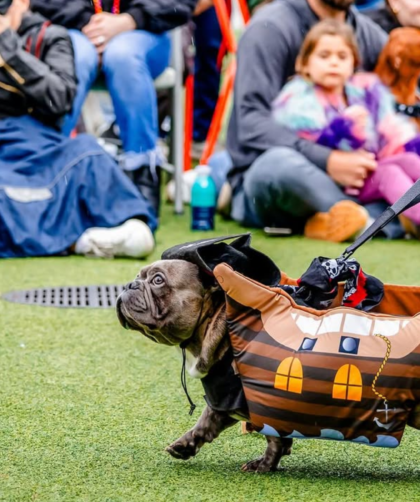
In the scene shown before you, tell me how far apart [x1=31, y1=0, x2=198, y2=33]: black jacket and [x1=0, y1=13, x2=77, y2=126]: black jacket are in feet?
0.83

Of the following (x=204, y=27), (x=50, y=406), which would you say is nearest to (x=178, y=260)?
(x=50, y=406)

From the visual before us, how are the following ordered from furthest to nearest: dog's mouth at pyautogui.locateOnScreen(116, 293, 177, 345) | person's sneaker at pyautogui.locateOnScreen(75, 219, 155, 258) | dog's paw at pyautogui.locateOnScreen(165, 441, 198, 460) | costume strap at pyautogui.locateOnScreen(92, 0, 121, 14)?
costume strap at pyautogui.locateOnScreen(92, 0, 121, 14) < person's sneaker at pyautogui.locateOnScreen(75, 219, 155, 258) < dog's paw at pyautogui.locateOnScreen(165, 441, 198, 460) < dog's mouth at pyautogui.locateOnScreen(116, 293, 177, 345)

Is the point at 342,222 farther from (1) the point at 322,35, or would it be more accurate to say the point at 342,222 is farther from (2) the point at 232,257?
(2) the point at 232,257

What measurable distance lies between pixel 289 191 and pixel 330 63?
0.72 metres

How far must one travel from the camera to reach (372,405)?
197 centimetres

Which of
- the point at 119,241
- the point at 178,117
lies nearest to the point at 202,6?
the point at 178,117

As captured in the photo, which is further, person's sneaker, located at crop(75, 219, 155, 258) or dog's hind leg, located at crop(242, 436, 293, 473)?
person's sneaker, located at crop(75, 219, 155, 258)

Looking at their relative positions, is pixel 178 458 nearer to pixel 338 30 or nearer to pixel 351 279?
pixel 351 279

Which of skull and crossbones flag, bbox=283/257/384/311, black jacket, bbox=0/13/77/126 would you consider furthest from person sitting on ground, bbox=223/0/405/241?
skull and crossbones flag, bbox=283/257/384/311

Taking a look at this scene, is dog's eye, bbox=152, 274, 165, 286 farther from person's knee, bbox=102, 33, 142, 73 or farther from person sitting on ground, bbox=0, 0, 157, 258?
person's knee, bbox=102, 33, 142, 73

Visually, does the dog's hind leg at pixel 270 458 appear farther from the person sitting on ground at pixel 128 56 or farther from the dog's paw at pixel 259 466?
the person sitting on ground at pixel 128 56

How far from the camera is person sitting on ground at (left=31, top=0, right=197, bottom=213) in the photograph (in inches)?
203

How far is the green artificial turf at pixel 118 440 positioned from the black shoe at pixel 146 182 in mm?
1640

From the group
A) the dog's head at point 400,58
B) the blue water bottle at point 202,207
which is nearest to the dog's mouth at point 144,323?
the blue water bottle at point 202,207
